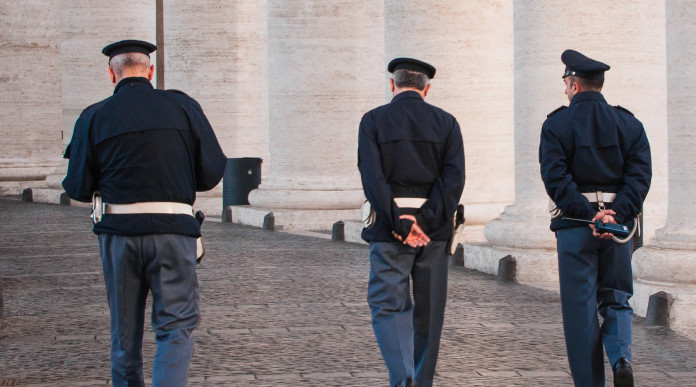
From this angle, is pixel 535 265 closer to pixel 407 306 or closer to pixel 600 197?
pixel 600 197

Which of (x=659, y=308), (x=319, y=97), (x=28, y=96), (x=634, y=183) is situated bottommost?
(x=659, y=308)

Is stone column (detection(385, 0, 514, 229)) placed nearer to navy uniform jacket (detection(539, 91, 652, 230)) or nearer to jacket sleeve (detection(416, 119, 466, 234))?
navy uniform jacket (detection(539, 91, 652, 230))

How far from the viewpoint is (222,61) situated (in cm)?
3153

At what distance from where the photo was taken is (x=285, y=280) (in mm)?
16812

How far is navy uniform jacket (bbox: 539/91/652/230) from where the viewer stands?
30.8 ft

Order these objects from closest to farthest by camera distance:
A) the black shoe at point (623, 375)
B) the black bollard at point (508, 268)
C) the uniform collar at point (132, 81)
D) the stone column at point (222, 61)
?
the uniform collar at point (132, 81), the black shoe at point (623, 375), the black bollard at point (508, 268), the stone column at point (222, 61)

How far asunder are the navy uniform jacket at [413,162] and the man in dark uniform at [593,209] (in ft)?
2.50

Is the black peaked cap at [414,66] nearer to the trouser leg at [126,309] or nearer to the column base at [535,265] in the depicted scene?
the trouser leg at [126,309]

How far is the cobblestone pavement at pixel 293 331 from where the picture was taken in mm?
10461

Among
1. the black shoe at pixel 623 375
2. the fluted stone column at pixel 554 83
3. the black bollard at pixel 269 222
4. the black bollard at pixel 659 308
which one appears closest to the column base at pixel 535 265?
→ the fluted stone column at pixel 554 83

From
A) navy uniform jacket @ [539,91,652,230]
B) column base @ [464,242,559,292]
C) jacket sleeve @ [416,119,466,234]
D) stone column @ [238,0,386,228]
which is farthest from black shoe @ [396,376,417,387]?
stone column @ [238,0,386,228]

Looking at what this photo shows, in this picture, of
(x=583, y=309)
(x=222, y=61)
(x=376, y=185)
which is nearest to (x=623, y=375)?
(x=583, y=309)

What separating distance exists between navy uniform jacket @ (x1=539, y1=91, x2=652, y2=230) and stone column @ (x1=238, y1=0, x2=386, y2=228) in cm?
1643

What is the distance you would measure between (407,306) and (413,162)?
106 centimetres
